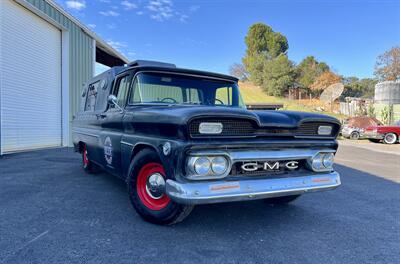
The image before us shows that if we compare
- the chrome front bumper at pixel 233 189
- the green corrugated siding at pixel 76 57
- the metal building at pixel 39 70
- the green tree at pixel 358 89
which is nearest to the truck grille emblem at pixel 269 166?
the chrome front bumper at pixel 233 189

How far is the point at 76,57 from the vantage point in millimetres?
11969

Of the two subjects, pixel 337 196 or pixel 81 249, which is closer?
pixel 81 249

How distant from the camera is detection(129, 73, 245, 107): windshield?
3672 millimetres

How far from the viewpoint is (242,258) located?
8.05 feet

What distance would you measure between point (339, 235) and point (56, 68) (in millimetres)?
11374

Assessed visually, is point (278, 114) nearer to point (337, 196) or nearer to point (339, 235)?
point (339, 235)

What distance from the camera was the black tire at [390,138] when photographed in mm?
17734

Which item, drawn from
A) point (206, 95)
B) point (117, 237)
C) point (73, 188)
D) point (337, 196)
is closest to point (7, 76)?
point (73, 188)

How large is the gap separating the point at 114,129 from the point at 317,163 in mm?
2643

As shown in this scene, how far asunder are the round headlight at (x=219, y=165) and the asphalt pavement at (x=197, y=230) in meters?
0.70

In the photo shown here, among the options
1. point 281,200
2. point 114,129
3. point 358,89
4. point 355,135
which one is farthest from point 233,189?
point 358,89

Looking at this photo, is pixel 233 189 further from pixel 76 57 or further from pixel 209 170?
pixel 76 57

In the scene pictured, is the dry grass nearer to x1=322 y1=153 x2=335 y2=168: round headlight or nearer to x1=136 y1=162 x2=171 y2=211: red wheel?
x1=322 y1=153 x2=335 y2=168: round headlight

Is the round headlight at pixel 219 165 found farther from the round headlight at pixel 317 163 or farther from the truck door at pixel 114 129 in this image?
the truck door at pixel 114 129
